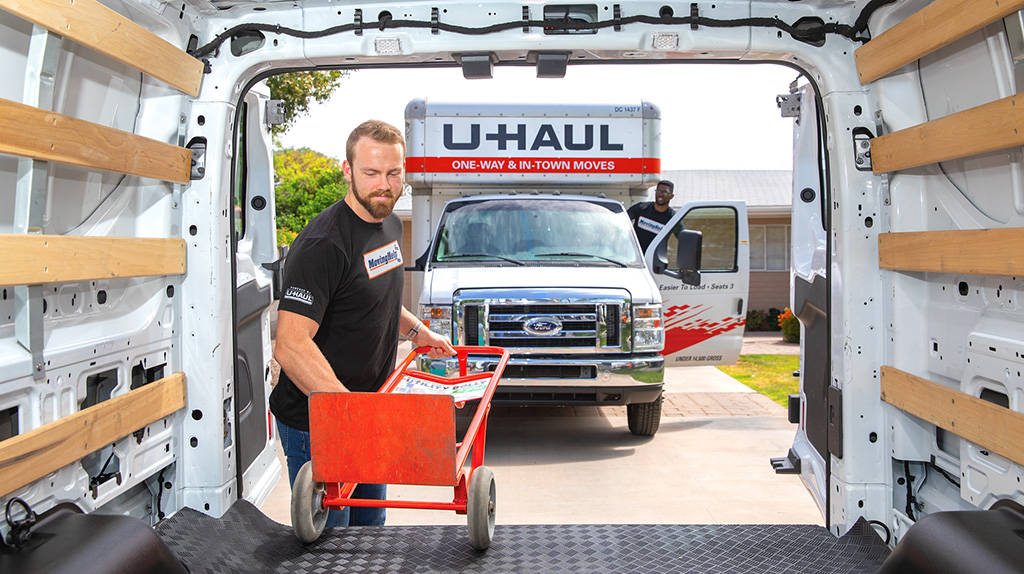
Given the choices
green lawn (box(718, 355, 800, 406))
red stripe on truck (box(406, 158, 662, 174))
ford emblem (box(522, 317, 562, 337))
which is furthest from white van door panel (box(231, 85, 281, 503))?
green lawn (box(718, 355, 800, 406))

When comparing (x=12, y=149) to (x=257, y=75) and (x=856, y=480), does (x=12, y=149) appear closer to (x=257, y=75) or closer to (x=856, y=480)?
(x=257, y=75)

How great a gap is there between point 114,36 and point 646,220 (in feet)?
20.7

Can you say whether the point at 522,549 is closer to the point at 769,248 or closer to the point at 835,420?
the point at 835,420

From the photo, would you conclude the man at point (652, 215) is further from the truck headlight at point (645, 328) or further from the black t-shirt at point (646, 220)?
the truck headlight at point (645, 328)

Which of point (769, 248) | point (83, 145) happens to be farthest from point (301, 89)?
point (769, 248)

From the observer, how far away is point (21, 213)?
7.66 feet

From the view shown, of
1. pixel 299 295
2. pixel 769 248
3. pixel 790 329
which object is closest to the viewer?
pixel 299 295

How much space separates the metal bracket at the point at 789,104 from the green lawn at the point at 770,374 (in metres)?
5.64

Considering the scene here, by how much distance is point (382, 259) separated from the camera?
365cm

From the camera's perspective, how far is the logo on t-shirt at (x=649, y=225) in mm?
8180

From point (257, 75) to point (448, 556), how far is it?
247 centimetres

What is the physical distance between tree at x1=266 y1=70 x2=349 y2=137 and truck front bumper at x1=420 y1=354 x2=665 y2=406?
8.85 meters

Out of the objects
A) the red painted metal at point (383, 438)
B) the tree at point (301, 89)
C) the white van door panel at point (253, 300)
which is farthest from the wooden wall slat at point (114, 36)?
the tree at point (301, 89)

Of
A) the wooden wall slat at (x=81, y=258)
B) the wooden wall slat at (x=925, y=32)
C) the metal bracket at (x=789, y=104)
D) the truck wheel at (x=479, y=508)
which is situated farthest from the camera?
the metal bracket at (x=789, y=104)
